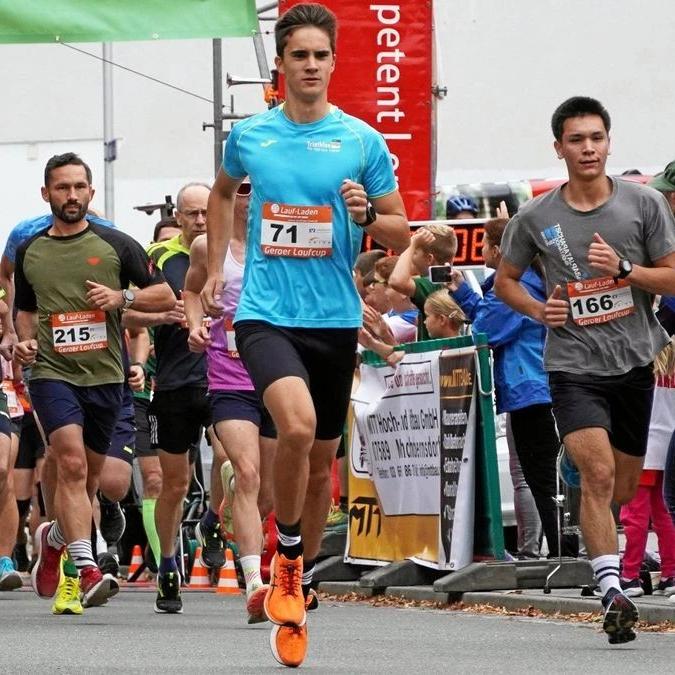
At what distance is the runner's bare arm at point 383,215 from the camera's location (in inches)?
318

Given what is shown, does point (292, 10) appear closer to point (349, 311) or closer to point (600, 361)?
point (349, 311)

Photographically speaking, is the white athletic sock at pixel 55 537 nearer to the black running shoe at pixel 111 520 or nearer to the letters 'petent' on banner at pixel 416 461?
the letters 'petent' on banner at pixel 416 461

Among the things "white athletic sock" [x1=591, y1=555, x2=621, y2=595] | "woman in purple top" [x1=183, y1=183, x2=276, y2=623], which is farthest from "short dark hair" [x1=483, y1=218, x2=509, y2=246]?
"white athletic sock" [x1=591, y1=555, x2=621, y2=595]

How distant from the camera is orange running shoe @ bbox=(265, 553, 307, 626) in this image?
773 centimetres

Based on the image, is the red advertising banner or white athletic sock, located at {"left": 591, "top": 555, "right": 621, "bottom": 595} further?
the red advertising banner

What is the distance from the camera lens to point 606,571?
8.71 metres

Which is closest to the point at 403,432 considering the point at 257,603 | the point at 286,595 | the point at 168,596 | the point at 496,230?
the point at 496,230

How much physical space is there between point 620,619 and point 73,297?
408 centimetres

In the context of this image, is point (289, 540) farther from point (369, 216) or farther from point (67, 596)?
point (67, 596)

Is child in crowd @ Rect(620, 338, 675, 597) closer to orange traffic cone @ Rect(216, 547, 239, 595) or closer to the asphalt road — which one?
the asphalt road

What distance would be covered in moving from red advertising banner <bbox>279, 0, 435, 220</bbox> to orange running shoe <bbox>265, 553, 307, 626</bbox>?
8.55 meters

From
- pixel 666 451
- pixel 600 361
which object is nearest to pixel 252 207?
pixel 600 361

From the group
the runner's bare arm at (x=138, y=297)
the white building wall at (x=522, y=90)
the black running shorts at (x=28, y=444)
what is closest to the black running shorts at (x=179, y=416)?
the runner's bare arm at (x=138, y=297)

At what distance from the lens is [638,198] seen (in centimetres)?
900
